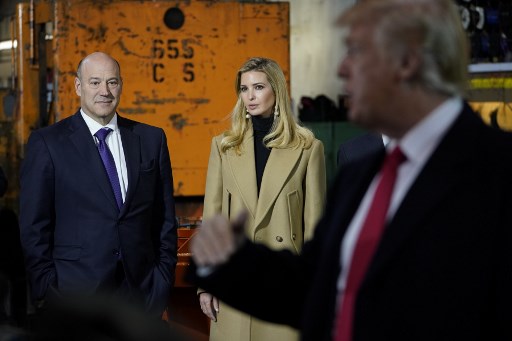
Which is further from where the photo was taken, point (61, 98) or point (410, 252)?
point (61, 98)

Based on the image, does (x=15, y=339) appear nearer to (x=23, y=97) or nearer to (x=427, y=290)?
(x=427, y=290)

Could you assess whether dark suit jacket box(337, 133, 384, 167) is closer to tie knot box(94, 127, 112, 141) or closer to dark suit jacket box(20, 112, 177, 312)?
dark suit jacket box(20, 112, 177, 312)

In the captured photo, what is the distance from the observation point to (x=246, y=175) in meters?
5.55

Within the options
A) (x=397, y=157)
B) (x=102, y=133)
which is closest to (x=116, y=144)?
(x=102, y=133)

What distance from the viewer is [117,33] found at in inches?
336

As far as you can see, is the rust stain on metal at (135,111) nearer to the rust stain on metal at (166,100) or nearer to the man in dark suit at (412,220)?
the rust stain on metal at (166,100)

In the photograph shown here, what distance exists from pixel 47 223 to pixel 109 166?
1.24 feet

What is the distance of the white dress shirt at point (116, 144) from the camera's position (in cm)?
510

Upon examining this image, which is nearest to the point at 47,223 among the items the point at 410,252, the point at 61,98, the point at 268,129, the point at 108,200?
the point at 108,200

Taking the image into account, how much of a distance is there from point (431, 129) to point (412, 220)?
202 mm

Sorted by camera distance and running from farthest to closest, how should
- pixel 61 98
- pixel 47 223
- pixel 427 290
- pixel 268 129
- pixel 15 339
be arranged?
pixel 61 98 → pixel 268 129 → pixel 47 223 → pixel 427 290 → pixel 15 339

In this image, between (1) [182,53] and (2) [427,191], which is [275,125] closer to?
(1) [182,53]

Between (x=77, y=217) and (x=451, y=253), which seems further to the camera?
(x=77, y=217)

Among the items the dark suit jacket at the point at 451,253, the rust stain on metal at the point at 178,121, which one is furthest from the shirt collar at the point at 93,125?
the rust stain on metal at the point at 178,121
